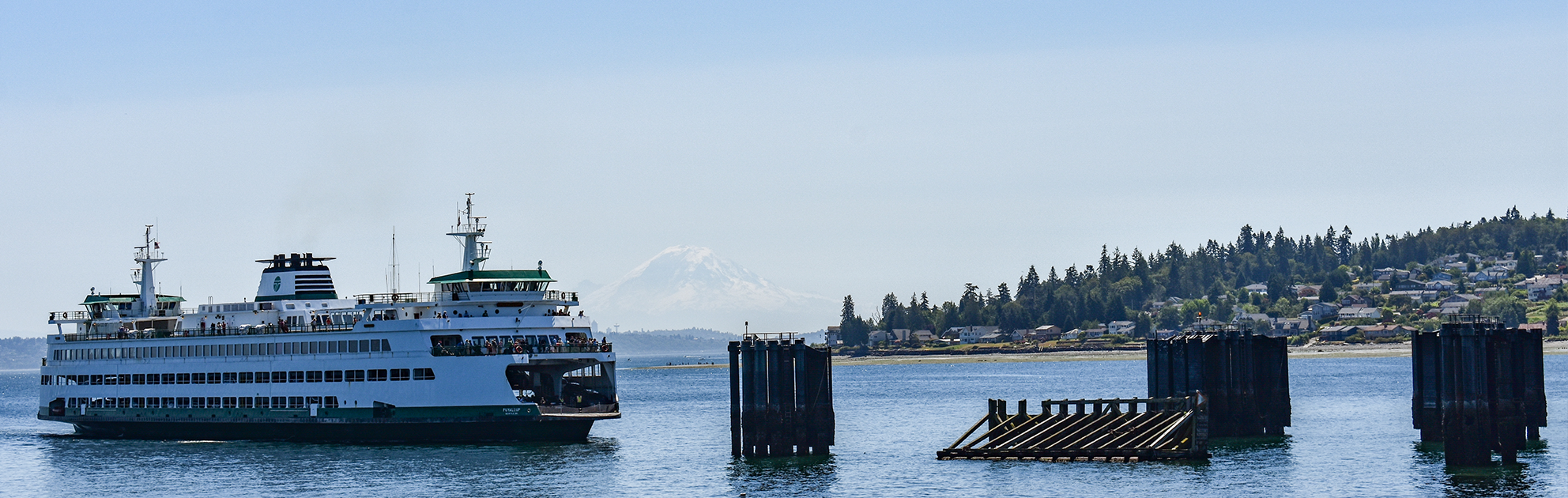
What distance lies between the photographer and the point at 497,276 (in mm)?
69000

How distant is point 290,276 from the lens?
75.7 m

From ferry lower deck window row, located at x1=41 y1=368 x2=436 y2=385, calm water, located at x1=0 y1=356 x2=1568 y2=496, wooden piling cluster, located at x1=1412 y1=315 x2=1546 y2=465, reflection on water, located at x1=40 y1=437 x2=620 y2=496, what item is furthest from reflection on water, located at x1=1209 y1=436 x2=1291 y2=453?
ferry lower deck window row, located at x1=41 y1=368 x2=436 y2=385

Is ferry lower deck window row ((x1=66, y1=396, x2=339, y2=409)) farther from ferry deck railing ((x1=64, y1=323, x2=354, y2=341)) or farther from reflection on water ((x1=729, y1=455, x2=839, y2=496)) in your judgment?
reflection on water ((x1=729, y1=455, x2=839, y2=496))

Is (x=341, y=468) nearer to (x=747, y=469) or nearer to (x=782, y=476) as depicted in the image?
(x=747, y=469)

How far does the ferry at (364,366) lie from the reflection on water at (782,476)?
10351 mm

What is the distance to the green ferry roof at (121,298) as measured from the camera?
82119 mm

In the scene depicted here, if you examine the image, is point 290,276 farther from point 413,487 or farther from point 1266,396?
point 1266,396

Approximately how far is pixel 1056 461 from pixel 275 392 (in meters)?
34.3

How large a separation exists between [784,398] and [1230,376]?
800 inches

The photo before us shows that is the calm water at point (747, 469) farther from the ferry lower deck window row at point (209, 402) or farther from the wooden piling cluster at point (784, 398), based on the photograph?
the ferry lower deck window row at point (209, 402)

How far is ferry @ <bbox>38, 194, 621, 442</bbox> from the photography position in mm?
66938

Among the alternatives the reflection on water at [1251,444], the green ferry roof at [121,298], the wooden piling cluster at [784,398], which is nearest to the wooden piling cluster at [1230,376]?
the reflection on water at [1251,444]

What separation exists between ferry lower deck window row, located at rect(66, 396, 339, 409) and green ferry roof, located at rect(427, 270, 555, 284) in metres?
7.30

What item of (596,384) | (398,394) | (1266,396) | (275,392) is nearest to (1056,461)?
(1266,396)
